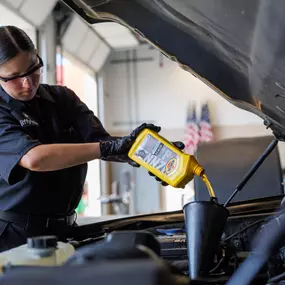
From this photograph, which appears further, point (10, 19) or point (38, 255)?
point (10, 19)

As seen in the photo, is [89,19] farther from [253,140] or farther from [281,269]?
[253,140]

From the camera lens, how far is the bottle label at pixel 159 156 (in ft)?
4.45

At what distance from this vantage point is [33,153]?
1401 millimetres

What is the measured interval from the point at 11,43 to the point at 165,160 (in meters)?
0.61

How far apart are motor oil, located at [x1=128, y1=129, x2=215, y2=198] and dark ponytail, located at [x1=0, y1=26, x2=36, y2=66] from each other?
1.53ft

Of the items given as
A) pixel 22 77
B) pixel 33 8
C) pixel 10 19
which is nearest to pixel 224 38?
pixel 22 77

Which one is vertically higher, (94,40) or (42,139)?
(94,40)

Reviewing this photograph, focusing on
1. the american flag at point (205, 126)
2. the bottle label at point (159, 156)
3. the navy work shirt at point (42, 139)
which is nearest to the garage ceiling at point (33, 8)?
the navy work shirt at point (42, 139)

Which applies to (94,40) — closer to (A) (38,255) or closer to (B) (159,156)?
(B) (159,156)

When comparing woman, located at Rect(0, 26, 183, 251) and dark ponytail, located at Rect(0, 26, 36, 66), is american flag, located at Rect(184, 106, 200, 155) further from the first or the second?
dark ponytail, located at Rect(0, 26, 36, 66)

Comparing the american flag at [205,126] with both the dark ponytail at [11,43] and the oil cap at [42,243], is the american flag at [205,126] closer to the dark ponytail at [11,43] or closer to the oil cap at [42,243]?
the dark ponytail at [11,43]

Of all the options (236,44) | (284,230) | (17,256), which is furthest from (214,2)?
(17,256)

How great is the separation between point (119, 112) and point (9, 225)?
614cm

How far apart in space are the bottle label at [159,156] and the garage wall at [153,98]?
5.95 m
